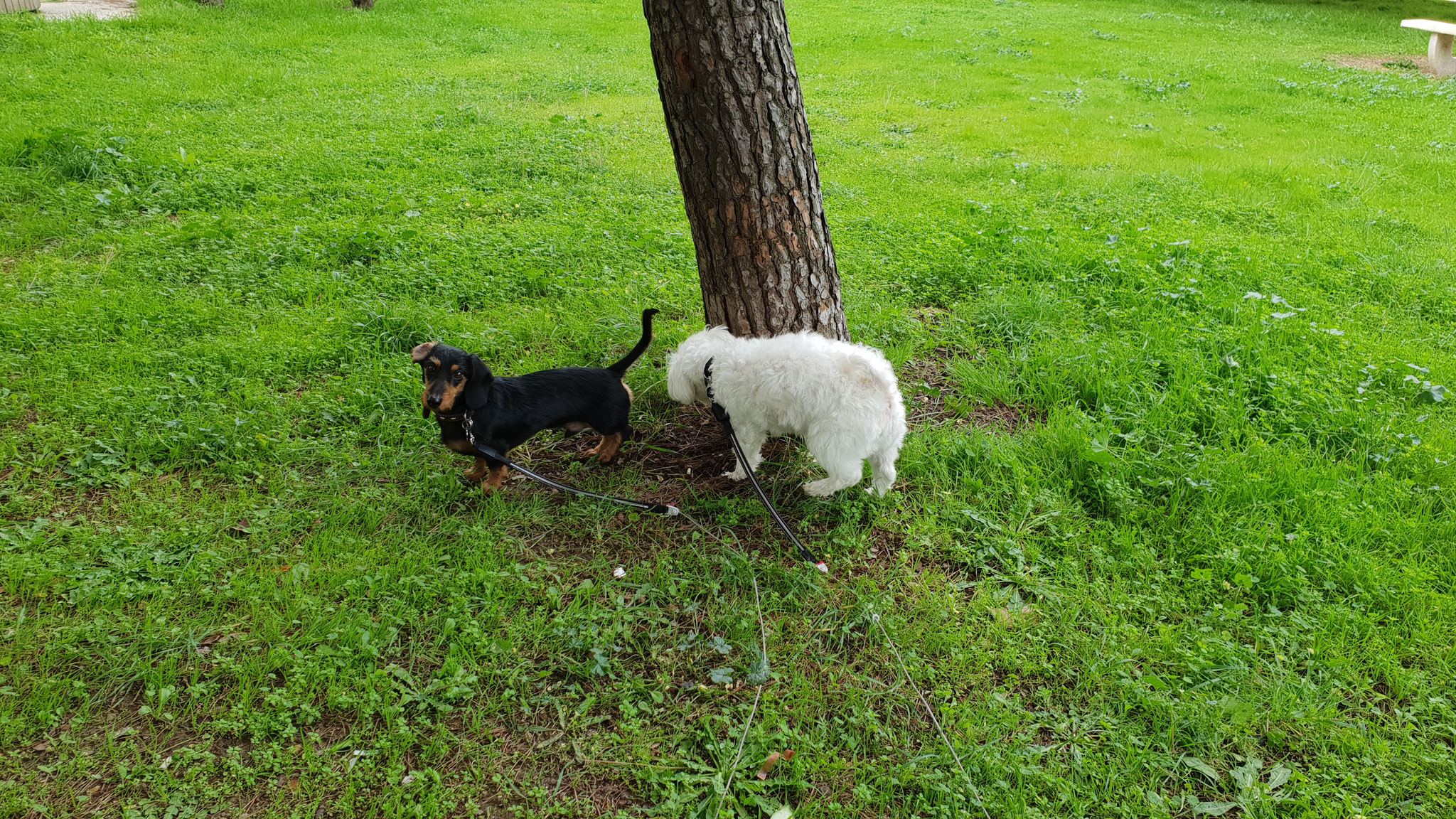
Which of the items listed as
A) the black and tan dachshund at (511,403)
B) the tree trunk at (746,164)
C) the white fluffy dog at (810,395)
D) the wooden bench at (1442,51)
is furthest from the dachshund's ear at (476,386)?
the wooden bench at (1442,51)

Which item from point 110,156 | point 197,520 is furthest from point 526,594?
point 110,156

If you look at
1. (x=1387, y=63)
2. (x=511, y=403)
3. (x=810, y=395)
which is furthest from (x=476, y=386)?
(x=1387, y=63)

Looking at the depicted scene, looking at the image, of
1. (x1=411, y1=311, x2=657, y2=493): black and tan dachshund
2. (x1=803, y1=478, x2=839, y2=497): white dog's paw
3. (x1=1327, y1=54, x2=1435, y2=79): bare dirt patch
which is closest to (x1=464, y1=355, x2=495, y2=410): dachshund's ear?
(x1=411, y1=311, x2=657, y2=493): black and tan dachshund

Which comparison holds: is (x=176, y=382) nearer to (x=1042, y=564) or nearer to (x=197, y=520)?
(x=197, y=520)

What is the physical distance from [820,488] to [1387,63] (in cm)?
1719

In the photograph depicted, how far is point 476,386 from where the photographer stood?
313 centimetres

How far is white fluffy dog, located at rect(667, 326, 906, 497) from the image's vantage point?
3.09m

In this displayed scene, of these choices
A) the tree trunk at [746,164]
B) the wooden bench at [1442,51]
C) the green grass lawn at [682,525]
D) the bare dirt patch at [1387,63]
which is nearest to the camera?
the green grass lawn at [682,525]

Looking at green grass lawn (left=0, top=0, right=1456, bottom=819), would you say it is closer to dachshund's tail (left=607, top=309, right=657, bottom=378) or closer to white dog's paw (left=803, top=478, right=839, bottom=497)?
white dog's paw (left=803, top=478, right=839, bottom=497)

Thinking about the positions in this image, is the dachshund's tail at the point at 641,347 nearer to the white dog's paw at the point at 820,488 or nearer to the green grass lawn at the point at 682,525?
the green grass lawn at the point at 682,525

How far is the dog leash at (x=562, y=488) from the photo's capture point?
3205mm

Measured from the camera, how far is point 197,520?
125 inches

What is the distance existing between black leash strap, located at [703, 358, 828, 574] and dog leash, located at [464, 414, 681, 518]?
38 centimetres

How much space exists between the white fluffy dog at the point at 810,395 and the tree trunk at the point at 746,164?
396 millimetres
